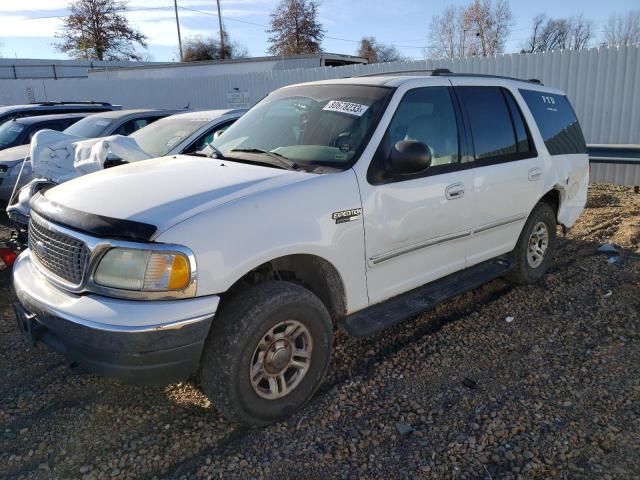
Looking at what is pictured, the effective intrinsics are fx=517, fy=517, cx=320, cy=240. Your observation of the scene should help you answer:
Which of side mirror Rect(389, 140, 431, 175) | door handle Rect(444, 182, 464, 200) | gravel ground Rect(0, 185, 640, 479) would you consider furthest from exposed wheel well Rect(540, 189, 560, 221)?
side mirror Rect(389, 140, 431, 175)

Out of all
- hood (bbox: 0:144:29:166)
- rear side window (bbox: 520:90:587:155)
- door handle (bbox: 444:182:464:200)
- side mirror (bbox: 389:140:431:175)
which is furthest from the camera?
hood (bbox: 0:144:29:166)

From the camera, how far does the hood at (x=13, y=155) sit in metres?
6.75

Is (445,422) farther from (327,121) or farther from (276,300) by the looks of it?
(327,121)

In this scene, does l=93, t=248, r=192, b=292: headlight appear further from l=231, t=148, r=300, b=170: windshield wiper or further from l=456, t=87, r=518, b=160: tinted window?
l=456, t=87, r=518, b=160: tinted window

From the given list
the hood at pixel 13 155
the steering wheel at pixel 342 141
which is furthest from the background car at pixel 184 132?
the steering wheel at pixel 342 141

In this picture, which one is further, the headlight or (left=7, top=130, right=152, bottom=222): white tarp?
(left=7, top=130, right=152, bottom=222): white tarp

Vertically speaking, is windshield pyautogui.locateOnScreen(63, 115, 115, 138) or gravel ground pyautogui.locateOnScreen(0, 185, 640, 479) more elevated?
windshield pyautogui.locateOnScreen(63, 115, 115, 138)

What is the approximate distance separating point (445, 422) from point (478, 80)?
283 centimetres

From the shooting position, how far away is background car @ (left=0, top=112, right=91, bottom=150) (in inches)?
332

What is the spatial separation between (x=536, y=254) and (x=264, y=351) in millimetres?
3350

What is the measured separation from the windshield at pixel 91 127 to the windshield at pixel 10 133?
1250 millimetres

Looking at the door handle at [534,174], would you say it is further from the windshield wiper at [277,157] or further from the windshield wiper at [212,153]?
the windshield wiper at [212,153]

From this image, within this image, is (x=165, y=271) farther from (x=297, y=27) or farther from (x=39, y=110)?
(x=297, y=27)

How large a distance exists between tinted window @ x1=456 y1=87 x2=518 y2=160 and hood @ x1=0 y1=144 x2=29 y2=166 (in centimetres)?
573
